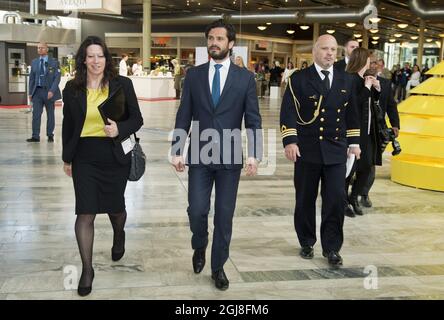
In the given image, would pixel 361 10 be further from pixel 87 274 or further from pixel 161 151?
pixel 87 274

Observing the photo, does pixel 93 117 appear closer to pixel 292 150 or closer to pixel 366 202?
pixel 292 150

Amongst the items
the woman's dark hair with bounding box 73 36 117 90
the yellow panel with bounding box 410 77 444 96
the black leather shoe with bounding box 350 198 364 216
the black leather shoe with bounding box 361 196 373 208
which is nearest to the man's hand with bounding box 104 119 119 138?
the woman's dark hair with bounding box 73 36 117 90

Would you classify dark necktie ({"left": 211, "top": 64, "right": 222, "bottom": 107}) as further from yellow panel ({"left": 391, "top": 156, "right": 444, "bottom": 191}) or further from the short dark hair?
yellow panel ({"left": 391, "top": 156, "right": 444, "bottom": 191})

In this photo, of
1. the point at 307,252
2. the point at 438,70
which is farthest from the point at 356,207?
the point at 438,70

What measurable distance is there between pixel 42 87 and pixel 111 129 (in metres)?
7.08

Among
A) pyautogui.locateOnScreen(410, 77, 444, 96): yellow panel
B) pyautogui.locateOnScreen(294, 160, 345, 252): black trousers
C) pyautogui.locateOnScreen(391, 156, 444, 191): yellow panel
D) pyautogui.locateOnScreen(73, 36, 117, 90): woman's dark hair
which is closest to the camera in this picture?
pyautogui.locateOnScreen(73, 36, 117, 90): woman's dark hair

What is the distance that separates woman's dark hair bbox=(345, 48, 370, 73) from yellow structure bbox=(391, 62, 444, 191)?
2.20 metres

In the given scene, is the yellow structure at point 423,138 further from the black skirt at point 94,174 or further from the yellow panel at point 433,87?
the black skirt at point 94,174

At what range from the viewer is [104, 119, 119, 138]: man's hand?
3365mm

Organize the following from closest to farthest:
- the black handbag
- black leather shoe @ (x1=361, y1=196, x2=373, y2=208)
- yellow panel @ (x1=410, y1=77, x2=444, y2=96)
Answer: the black handbag
black leather shoe @ (x1=361, y1=196, x2=373, y2=208)
yellow panel @ (x1=410, y1=77, x2=444, y2=96)

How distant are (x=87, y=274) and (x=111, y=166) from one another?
2.15 ft

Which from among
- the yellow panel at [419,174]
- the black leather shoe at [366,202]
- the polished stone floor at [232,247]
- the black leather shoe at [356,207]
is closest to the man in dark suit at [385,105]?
the black leather shoe at [366,202]

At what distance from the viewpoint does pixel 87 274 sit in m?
3.40
